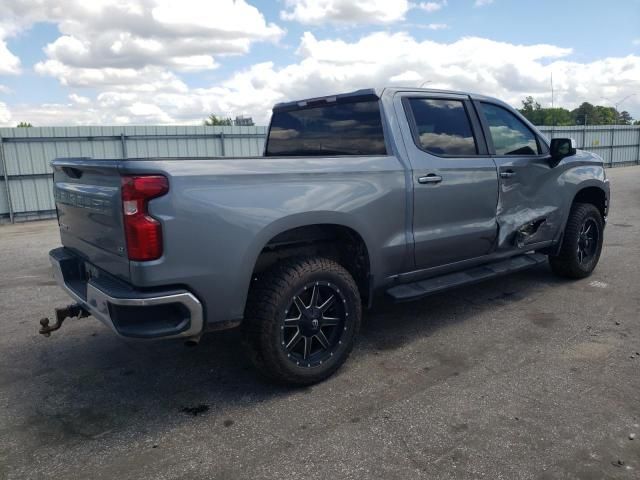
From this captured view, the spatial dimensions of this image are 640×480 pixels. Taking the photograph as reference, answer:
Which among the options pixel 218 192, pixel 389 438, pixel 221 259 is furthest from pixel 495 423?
pixel 218 192

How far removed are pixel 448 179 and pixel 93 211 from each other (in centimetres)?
252

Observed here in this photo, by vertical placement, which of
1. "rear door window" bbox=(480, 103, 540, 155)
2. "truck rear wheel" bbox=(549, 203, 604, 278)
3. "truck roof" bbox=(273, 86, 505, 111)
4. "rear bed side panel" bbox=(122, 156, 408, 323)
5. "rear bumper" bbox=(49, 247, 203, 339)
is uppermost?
"truck roof" bbox=(273, 86, 505, 111)

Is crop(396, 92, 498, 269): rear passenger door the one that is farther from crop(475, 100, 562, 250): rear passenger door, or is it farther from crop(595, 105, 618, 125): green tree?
crop(595, 105, 618, 125): green tree

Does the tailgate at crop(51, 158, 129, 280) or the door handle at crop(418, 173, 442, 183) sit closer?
the tailgate at crop(51, 158, 129, 280)

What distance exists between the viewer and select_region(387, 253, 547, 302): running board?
13.2 ft

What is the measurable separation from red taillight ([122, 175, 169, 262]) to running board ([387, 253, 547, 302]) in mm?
1842

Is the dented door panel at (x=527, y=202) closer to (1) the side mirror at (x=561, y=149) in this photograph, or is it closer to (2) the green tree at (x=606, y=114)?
(1) the side mirror at (x=561, y=149)

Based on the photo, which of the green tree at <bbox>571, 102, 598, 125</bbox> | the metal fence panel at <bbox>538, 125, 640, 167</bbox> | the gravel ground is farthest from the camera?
the green tree at <bbox>571, 102, 598, 125</bbox>

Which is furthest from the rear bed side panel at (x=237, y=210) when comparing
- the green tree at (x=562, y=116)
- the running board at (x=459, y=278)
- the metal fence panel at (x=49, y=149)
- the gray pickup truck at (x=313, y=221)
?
the green tree at (x=562, y=116)

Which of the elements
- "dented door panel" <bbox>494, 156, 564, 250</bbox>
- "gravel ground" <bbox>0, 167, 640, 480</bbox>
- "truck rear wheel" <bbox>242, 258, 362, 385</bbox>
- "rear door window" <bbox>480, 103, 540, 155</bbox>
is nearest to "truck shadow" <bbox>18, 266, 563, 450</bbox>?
"gravel ground" <bbox>0, 167, 640, 480</bbox>

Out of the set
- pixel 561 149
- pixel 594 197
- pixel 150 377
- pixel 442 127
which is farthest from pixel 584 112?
pixel 150 377

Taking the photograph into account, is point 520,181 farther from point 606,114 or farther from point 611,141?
point 606,114

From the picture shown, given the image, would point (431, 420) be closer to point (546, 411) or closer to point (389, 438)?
point (389, 438)

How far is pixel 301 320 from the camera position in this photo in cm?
342
